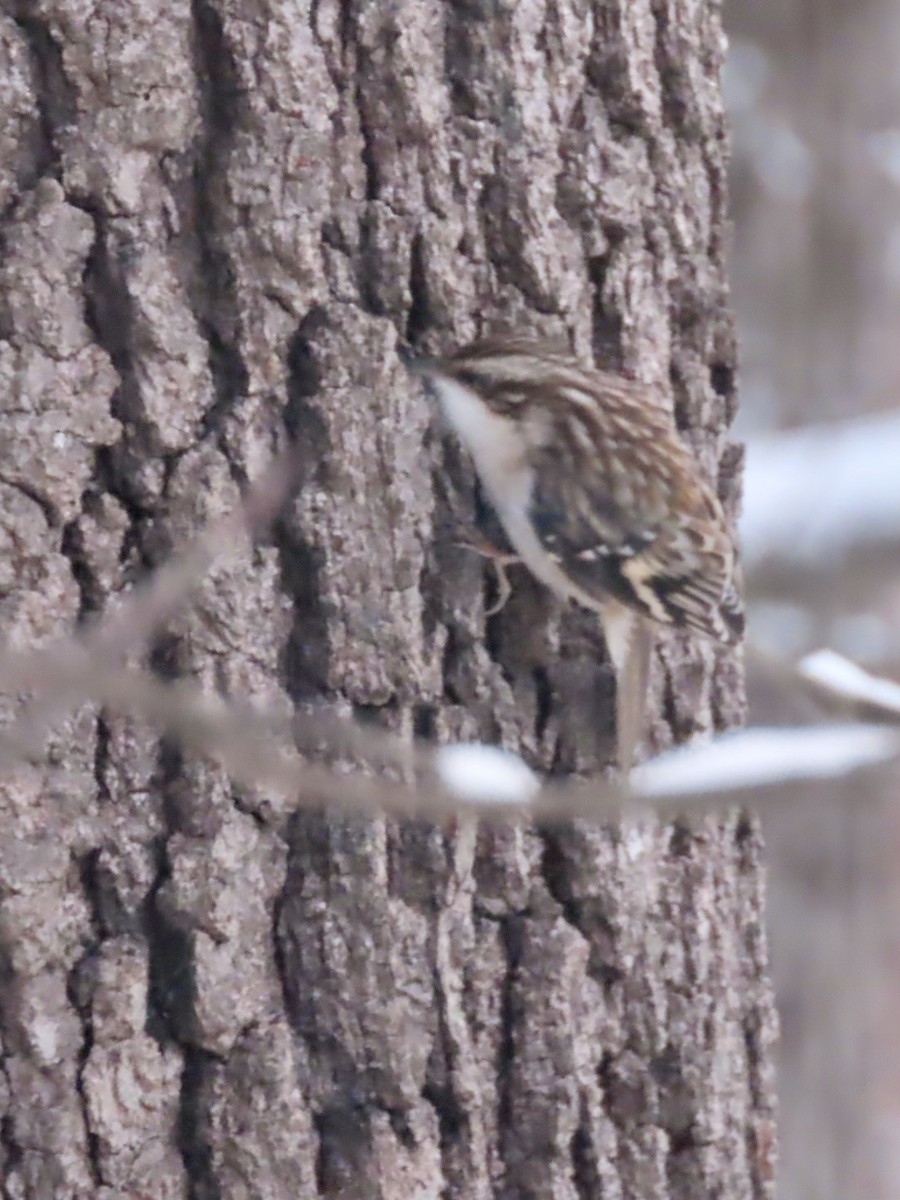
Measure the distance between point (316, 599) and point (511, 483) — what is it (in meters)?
0.33

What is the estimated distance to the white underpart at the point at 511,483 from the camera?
2049 millimetres

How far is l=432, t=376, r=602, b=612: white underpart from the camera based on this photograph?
2.05m

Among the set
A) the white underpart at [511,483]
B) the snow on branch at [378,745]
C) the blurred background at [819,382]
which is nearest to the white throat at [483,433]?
the white underpart at [511,483]

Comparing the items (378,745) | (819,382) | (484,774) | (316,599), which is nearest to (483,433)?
(316,599)

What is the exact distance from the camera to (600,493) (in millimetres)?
2299

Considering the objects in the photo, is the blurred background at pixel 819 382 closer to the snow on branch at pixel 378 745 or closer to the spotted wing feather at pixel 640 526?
the spotted wing feather at pixel 640 526

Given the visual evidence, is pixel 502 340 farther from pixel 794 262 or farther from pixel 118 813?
pixel 794 262

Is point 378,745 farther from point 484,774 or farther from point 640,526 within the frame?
point 640,526

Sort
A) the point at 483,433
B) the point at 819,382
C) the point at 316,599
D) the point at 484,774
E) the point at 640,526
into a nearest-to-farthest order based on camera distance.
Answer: the point at 484,774, the point at 316,599, the point at 483,433, the point at 640,526, the point at 819,382

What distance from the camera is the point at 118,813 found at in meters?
1.87

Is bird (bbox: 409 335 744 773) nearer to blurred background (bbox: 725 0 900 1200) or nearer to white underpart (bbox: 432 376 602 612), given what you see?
white underpart (bbox: 432 376 602 612)

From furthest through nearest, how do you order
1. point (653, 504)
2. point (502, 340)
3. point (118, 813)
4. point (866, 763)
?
point (653, 504)
point (502, 340)
point (118, 813)
point (866, 763)

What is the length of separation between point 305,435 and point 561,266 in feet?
1.26

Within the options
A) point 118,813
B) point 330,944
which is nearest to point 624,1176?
point 330,944
